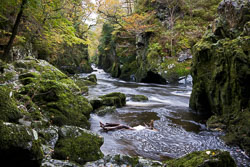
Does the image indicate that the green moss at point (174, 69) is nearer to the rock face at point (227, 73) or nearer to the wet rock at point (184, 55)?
the wet rock at point (184, 55)

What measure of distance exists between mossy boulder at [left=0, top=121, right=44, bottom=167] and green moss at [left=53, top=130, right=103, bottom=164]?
868 mm

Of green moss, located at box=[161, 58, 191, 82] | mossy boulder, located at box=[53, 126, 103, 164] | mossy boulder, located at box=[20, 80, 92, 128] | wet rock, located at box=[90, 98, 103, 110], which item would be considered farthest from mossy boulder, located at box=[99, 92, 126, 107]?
green moss, located at box=[161, 58, 191, 82]

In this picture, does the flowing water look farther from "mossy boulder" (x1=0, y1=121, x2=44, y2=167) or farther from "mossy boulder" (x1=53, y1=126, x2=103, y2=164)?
"mossy boulder" (x1=0, y1=121, x2=44, y2=167)

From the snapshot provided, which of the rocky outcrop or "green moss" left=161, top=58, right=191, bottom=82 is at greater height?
"green moss" left=161, top=58, right=191, bottom=82

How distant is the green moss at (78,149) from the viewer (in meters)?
3.35

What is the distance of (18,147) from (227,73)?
645cm

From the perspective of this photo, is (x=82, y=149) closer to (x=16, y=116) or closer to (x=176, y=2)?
(x=16, y=116)

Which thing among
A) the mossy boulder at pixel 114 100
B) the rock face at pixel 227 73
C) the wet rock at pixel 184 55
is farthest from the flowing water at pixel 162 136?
the wet rock at pixel 184 55

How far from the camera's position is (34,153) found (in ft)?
7.94

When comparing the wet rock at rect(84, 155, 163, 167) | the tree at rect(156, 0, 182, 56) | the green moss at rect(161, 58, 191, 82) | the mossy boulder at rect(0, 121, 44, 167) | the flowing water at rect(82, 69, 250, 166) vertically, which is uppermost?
the tree at rect(156, 0, 182, 56)

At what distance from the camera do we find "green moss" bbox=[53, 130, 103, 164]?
3.35 metres

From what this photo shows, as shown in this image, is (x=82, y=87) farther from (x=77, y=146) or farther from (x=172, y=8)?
(x=172, y=8)

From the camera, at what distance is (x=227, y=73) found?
643 cm

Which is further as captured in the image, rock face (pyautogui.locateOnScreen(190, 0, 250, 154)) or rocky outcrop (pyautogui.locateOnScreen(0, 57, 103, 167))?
rock face (pyautogui.locateOnScreen(190, 0, 250, 154))
